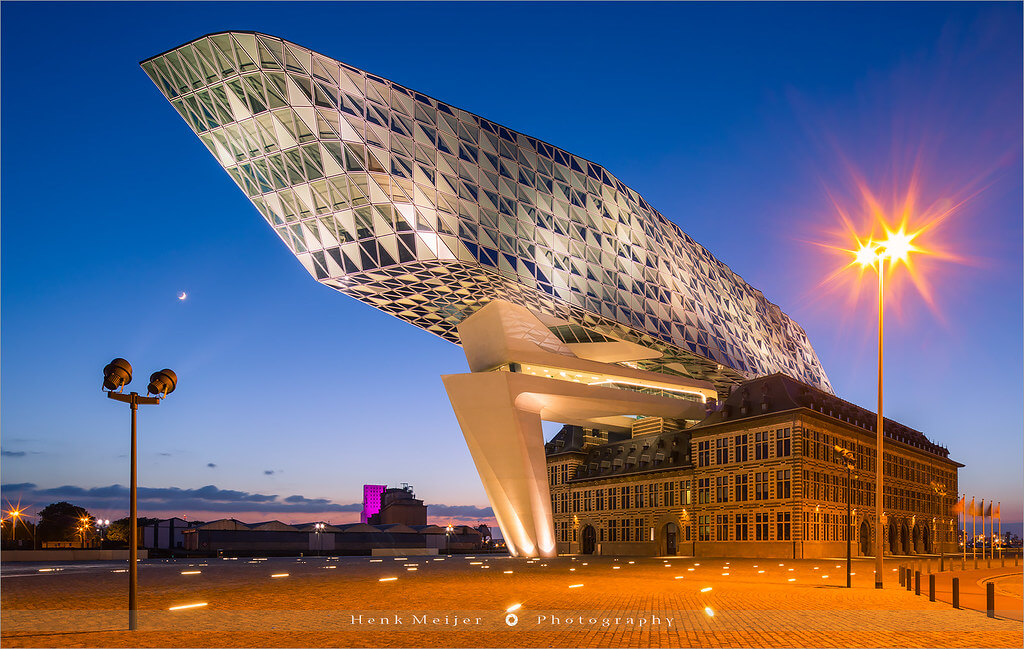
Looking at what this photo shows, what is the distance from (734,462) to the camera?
70.9 meters

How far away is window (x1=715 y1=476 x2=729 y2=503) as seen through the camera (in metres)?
71.4

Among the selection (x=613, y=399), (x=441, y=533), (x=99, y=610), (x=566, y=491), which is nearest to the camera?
(x=99, y=610)

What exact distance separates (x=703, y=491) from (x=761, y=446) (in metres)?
8.89

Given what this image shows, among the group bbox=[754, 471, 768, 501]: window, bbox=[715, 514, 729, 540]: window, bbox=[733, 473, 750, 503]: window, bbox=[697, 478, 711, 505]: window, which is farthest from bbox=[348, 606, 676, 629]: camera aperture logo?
bbox=[697, 478, 711, 505]: window

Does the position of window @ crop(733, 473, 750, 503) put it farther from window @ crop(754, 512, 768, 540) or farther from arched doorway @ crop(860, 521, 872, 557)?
arched doorway @ crop(860, 521, 872, 557)

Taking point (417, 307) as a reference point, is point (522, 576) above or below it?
below

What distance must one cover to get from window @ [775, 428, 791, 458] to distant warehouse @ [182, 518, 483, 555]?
44572 mm

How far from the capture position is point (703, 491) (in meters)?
74.3

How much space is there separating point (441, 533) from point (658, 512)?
51.2 m

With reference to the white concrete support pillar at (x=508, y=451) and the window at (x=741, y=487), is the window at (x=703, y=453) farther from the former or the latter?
the white concrete support pillar at (x=508, y=451)

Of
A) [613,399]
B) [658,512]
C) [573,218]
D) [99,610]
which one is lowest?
[658,512]

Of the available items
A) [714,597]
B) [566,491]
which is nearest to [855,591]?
[714,597]

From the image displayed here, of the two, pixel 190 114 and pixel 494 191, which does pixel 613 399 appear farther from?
pixel 190 114

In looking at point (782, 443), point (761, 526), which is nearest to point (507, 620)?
point (782, 443)
